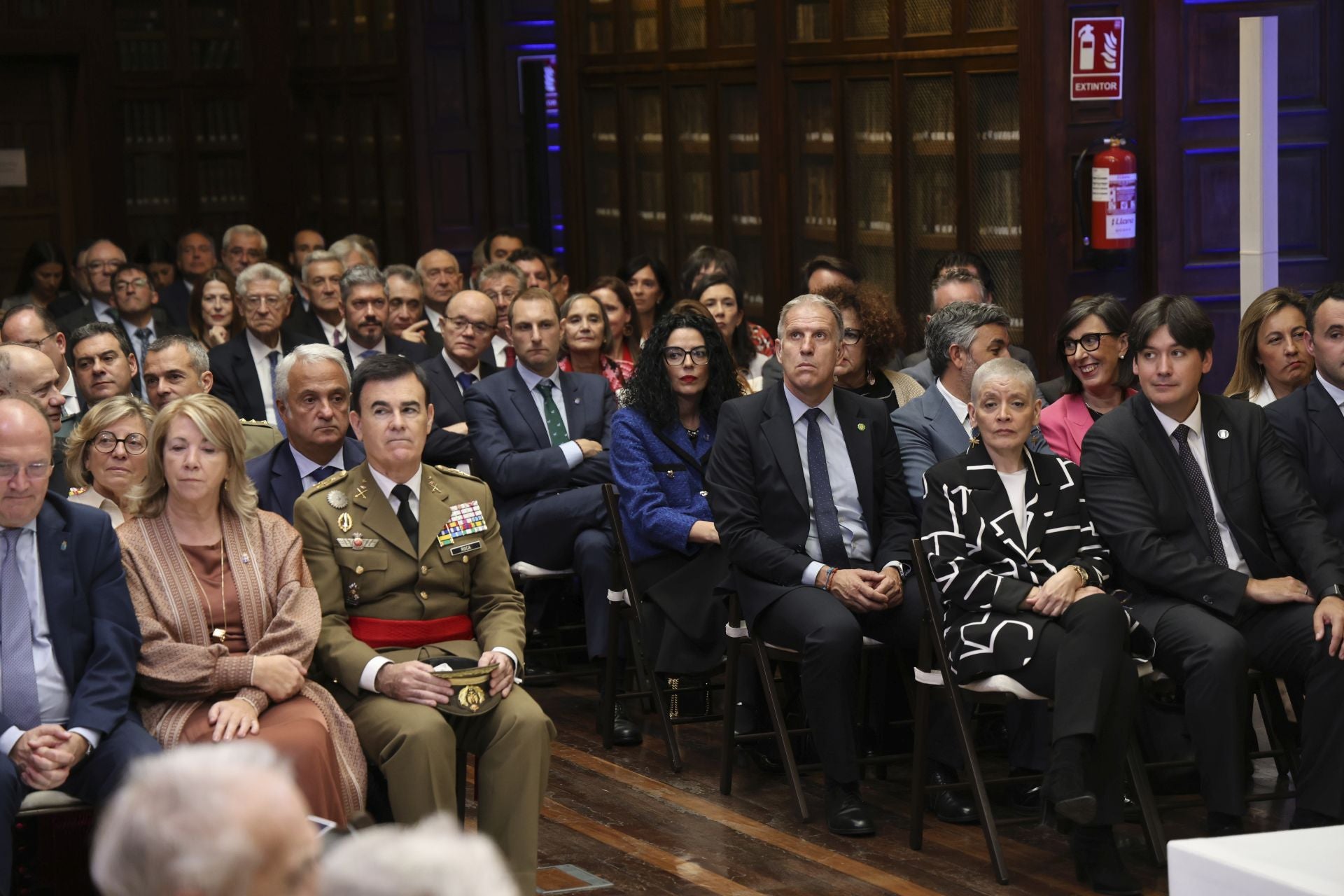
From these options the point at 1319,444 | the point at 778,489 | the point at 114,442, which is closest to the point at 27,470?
the point at 114,442

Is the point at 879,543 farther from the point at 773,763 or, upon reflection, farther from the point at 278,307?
the point at 278,307

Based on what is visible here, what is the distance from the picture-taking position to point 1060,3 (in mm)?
7145

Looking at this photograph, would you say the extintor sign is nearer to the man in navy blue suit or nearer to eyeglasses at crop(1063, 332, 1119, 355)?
eyeglasses at crop(1063, 332, 1119, 355)

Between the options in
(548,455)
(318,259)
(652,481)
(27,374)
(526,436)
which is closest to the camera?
(27,374)

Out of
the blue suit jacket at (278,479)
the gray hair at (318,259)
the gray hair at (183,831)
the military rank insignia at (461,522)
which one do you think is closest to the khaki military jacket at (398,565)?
the military rank insignia at (461,522)

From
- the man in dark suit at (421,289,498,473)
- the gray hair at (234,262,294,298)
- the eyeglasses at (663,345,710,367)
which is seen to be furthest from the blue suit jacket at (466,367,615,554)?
the gray hair at (234,262,294,298)

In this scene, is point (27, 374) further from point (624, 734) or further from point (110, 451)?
point (624, 734)

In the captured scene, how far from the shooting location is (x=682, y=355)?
5660 millimetres

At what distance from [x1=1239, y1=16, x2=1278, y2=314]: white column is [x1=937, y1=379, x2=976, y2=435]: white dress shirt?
5.78ft

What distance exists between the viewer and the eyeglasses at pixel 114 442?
15.7 feet

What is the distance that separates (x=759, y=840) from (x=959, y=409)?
58.3 inches

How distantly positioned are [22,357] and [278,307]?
6.91ft

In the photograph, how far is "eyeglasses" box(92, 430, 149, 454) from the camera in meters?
4.79

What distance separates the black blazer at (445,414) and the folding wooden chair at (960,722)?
7.09ft
